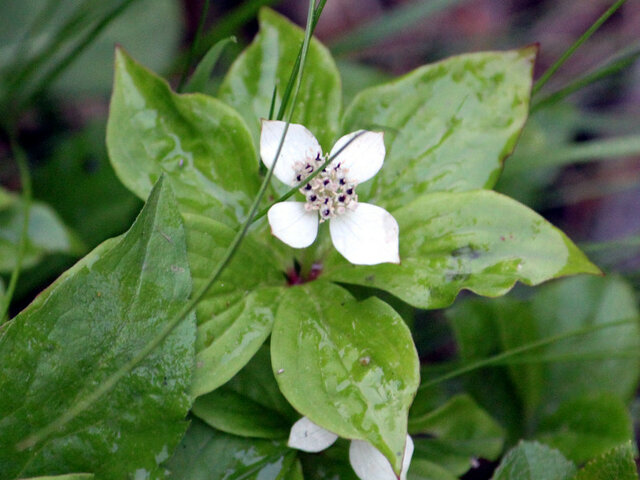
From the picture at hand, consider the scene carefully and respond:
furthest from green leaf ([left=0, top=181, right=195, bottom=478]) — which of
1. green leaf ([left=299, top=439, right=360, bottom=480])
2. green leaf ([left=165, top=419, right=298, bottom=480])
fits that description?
green leaf ([left=299, top=439, right=360, bottom=480])

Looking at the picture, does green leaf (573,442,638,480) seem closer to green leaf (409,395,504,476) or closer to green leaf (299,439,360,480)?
green leaf (409,395,504,476)

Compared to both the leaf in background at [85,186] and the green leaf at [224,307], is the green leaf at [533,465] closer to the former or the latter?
the green leaf at [224,307]

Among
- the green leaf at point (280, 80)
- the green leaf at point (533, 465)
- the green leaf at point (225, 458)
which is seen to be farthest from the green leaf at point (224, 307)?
the green leaf at point (533, 465)

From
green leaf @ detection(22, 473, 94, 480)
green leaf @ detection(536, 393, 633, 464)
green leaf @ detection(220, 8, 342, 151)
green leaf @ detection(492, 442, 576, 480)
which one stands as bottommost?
green leaf @ detection(536, 393, 633, 464)

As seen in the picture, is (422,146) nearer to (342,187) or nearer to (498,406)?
(342,187)

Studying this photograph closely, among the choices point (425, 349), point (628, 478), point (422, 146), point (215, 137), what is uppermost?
point (215, 137)

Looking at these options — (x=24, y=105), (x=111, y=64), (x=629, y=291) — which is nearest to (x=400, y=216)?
(x=629, y=291)
